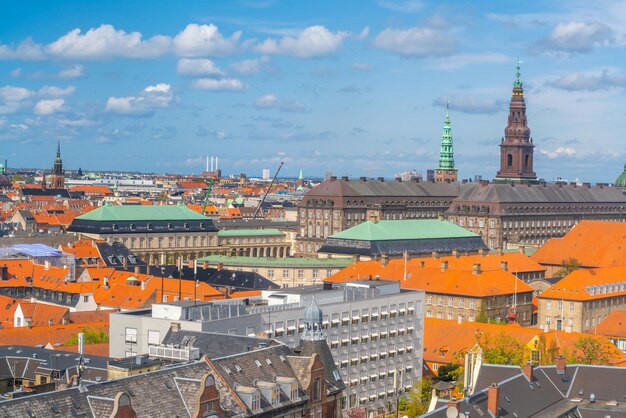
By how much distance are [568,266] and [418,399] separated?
8296 cm

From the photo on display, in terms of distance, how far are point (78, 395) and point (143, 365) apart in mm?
11629

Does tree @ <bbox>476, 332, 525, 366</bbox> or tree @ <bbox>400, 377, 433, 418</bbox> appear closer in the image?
tree @ <bbox>400, 377, 433, 418</bbox>

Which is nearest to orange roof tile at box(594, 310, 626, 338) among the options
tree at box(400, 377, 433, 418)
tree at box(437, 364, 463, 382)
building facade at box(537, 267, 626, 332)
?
building facade at box(537, 267, 626, 332)

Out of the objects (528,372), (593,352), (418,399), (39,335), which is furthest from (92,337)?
(593,352)

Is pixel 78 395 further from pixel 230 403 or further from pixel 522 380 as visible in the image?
pixel 522 380

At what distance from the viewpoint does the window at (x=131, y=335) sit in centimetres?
7762

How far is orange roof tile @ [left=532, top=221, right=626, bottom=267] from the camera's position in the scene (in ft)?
543

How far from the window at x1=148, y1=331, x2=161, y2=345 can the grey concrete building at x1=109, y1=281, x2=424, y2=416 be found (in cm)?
7

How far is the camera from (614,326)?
115875 mm

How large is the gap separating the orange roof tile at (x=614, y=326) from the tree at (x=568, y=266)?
42.9 m

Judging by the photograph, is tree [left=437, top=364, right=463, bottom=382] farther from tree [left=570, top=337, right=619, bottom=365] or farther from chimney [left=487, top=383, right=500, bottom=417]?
chimney [left=487, top=383, right=500, bottom=417]

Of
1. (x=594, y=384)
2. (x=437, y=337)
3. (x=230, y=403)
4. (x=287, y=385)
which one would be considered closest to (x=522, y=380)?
(x=594, y=384)

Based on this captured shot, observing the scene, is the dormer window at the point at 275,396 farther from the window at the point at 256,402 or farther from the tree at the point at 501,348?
the tree at the point at 501,348

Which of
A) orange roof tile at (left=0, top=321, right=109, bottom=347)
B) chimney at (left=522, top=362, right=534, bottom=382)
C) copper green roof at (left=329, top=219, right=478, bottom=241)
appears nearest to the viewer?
chimney at (left=522, top=362, right=534, bottom=382)
